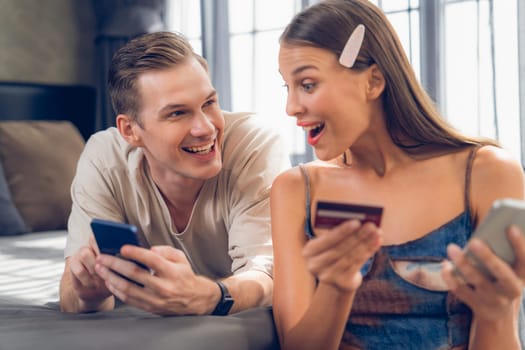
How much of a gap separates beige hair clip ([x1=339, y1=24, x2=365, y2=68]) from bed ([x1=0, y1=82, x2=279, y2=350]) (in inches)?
20.9

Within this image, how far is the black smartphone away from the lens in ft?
3.80

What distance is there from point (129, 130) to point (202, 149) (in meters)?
0.26

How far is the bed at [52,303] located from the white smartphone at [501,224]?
53cm

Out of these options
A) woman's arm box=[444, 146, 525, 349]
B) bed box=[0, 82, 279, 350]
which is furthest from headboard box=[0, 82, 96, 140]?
woman's arm box=[444, 146, 525, 349]

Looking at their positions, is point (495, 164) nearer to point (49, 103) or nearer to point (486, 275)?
point (486, 275)

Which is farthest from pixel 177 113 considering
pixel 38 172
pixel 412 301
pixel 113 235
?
pixel 38 172

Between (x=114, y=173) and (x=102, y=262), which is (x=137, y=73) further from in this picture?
(x=102, y=262)

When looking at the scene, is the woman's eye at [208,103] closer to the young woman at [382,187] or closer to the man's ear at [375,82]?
the young woman at [382,187]

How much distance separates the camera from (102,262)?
1.29 meters

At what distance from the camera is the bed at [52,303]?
3.84 feet

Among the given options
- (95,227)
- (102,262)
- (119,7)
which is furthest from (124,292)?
(119,7)

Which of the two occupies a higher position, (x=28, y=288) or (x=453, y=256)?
(x=453, y=256)

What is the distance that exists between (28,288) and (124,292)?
0.77m

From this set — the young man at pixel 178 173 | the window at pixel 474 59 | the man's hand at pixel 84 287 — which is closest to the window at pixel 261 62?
the window at pixel 474 59
